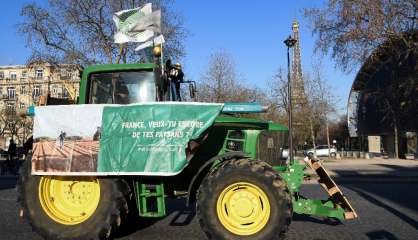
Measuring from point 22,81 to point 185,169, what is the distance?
9536 centimetres

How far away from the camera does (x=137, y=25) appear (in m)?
9.28

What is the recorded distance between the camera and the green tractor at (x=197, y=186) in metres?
6.52

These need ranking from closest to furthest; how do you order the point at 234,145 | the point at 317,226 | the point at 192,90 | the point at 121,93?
the point at 234,145, the point at 121,93, the point at 317,226, the point at 192,90

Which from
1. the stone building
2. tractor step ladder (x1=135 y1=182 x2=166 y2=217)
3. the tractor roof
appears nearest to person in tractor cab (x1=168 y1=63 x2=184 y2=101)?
the tractor roof

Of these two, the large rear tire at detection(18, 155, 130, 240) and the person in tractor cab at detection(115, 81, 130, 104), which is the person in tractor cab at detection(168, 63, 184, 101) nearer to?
the person in tractor cab at detection(115, 81, 130, 104)

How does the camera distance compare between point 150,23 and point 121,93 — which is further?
point 150,23

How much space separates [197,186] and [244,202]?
2.74 ft

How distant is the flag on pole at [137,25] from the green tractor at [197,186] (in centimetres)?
166

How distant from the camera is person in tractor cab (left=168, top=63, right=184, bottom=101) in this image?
7.83 meters

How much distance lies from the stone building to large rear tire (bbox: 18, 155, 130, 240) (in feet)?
84.9

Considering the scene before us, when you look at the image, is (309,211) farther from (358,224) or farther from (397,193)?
(397,193)

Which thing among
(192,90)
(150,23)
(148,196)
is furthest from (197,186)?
(150,23)

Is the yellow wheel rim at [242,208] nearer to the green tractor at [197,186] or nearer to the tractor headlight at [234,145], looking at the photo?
the green tractor at [197,186]

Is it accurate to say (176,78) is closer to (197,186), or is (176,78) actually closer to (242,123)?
(242,123)
